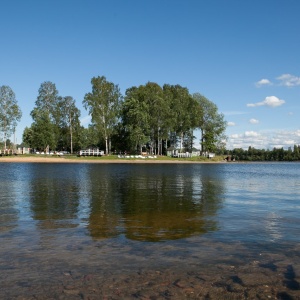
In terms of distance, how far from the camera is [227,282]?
7176 mm

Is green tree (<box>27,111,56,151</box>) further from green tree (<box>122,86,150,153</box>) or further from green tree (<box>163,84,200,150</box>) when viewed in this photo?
green tree (<box>163,84,200,150</box>)

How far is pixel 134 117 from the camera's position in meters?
99.8

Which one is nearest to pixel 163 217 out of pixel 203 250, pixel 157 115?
pixel 203 250

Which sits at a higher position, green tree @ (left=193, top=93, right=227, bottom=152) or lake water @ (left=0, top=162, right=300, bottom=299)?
green tree @ (left=193, top=93, right=227, bottom=152)

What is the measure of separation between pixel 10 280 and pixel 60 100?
112m

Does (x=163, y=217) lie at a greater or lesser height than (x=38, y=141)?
lesser

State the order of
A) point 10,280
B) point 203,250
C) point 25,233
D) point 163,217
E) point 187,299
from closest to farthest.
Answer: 1. point 187,299
2. point 10,280
3. point 203,250
4. point 25,233
5. point 163,217

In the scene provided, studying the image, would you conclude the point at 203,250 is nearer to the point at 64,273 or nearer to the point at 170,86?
the point at 64,273

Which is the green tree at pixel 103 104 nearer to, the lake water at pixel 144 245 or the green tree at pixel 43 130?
the green tree at pixel 43 130

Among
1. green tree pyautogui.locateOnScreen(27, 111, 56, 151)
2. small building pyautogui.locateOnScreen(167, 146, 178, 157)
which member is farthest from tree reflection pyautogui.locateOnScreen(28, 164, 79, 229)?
small building pyautogui.locateOnScreen(167, 146, 178, 157)

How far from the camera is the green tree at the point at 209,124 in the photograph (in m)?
118

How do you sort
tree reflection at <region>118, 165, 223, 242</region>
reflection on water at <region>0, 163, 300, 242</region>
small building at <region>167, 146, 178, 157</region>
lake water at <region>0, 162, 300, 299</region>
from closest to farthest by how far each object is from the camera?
lake water at <region>0, 162, 300, 299</region> < tree reflection at <region>118, 165, 223, 242</region> < reflection on water at <region>0, 163, 300, 242</region> < small building at <region>167, 146, 178, 157</region>

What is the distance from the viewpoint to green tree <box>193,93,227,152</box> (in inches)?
4658

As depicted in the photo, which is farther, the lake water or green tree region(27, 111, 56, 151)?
green tree region(27, 111, 56, 151)
